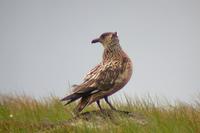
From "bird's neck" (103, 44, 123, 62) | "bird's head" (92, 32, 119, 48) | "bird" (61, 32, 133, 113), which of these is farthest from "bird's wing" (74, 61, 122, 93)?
"bird's head" (92, 32, 119, 48)

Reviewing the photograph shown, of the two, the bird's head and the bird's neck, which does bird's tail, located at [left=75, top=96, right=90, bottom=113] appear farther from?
the bird's head

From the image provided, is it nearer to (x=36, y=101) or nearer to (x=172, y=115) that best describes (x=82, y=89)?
(x=172, y=115)

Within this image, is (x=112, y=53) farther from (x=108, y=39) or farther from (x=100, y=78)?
(x=100, y=78)

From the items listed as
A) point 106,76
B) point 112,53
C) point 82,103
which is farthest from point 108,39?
point 82,103

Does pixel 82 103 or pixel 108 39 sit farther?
pixel 108 39

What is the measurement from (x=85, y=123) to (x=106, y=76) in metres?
0.90

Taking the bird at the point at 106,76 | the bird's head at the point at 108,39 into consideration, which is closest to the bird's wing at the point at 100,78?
the bird at the point at 106,76

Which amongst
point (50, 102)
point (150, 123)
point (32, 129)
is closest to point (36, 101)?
point (50, 102)

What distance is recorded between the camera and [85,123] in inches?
408

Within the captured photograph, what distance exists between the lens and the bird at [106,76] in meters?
10.5

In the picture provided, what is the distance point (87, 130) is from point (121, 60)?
1.54m

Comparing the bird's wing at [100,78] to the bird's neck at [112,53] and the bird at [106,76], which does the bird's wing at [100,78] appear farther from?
the bird's neck at [112,53]

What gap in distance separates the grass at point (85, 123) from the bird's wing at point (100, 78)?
0.58m

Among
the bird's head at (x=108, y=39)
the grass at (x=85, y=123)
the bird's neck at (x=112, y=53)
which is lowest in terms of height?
the grass at (x=85, y=123)
